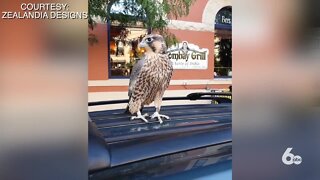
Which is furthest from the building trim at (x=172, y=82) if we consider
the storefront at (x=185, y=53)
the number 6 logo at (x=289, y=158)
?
the number 6 logo at (x=289, y=158)

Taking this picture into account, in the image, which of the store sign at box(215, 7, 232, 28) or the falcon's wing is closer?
the falcon's wing

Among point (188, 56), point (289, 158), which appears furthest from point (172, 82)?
point (289, 158)

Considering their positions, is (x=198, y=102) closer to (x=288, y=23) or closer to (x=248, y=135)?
(x=248, y=135)

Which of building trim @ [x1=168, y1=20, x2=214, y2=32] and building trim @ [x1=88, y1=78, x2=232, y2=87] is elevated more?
building trim @ [x1=168, y1=20, x2=214, y2=32]

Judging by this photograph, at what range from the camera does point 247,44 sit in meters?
2.05

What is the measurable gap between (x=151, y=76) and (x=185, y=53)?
22 centimetres

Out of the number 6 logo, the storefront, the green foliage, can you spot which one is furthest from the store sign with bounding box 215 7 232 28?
the number 6 logo

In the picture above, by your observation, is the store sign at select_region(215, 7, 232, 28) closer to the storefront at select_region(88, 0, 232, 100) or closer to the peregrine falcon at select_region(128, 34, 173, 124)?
the storefront at select_region(88, 0, 232, 100)

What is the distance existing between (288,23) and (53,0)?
1.26 metres

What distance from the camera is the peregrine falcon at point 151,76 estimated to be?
6.24ft

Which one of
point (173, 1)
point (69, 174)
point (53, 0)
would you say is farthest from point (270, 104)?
point (53, 0)

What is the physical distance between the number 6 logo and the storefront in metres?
0.50

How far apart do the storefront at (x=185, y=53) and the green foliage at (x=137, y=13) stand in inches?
1.4

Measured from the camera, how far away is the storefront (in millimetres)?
1883
